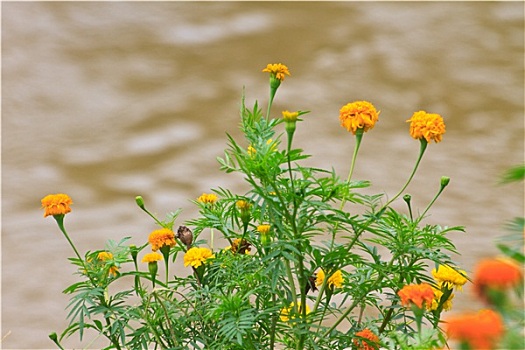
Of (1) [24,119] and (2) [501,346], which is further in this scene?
(1) [24,119]

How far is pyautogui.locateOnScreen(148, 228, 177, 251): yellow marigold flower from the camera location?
2.23ft

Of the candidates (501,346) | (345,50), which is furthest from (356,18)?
(501,346)

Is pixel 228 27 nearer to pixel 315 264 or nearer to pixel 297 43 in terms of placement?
pixel 297 43

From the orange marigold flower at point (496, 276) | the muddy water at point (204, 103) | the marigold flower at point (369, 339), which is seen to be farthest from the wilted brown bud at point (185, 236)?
the muddy water at point (204, 103)

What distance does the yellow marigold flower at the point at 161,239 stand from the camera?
68cm

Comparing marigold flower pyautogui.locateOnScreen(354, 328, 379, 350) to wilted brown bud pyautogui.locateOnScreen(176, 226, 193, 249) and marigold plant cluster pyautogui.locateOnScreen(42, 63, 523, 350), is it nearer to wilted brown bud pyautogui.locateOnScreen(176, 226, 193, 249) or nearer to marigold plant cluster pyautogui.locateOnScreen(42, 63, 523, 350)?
marigold plant cluster pyautogui.locateOnScreen(42, 63, 523, 350)

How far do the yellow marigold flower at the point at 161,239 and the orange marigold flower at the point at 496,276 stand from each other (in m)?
0.35

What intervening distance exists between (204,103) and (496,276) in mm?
1690

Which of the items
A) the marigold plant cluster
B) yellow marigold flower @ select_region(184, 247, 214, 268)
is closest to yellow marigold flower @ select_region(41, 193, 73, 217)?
the marigold plant cluster

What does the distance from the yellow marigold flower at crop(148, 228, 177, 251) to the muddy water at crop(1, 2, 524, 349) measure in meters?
0.82

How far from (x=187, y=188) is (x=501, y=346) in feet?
4.84

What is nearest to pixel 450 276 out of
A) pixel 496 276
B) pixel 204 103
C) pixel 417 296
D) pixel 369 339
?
pixel 369 339

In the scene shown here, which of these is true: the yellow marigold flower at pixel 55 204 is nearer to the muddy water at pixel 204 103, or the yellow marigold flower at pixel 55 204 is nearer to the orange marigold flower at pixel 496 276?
the orange marigold flower at pixel 496 276

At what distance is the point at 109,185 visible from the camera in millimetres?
1821
